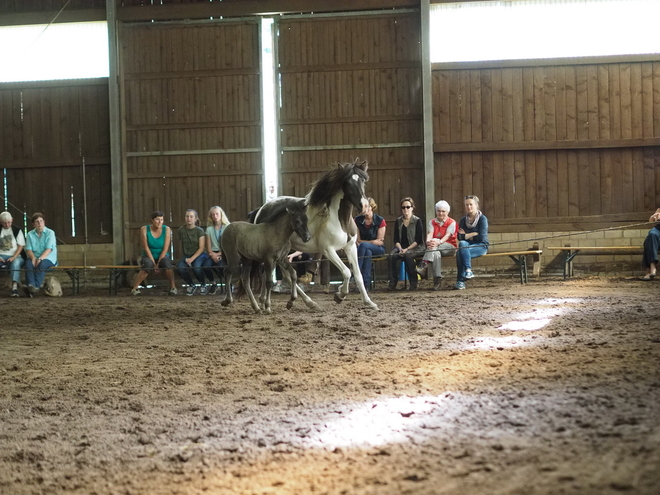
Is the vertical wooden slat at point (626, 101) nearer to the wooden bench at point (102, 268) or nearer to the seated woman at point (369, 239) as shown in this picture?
the seated woman at point (369, 239)

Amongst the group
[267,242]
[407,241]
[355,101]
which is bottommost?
[407,241]

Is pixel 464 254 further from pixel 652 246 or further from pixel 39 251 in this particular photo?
pixel 39 251

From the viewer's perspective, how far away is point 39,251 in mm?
11977

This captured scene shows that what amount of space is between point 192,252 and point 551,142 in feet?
20.5

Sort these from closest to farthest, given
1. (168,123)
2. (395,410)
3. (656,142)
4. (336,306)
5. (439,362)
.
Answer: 1. (395,410)
2. (439,362)
3. (336,306)
4. (656,142)
5. (168,123)

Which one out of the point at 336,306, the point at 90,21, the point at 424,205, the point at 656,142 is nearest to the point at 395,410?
the point at 336,306

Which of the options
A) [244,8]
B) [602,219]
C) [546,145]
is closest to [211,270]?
[244,8]

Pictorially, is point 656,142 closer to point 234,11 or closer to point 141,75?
point 234,11

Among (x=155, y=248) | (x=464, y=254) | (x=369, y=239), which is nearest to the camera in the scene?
(x=464, y=254)

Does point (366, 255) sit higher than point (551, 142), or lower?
lower

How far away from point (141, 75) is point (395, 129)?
15.3ft

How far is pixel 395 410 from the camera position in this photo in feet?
11.1

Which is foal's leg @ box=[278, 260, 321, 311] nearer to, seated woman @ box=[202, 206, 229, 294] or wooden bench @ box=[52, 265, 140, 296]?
seated woman @ box=[202, 206, 229, 294]

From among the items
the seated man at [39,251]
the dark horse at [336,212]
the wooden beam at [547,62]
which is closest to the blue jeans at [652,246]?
the wooden beam at [547,62]
